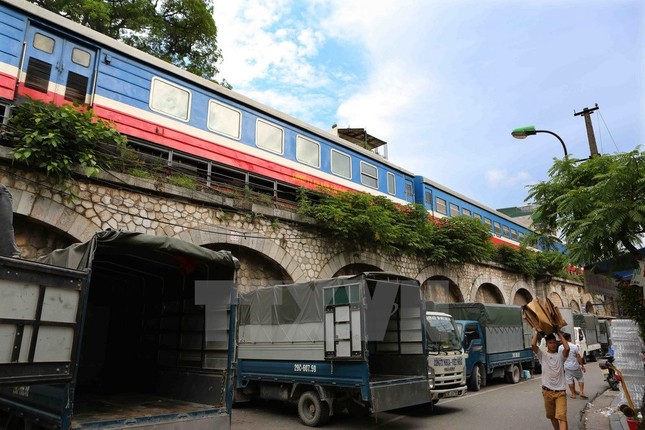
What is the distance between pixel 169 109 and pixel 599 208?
10.3m

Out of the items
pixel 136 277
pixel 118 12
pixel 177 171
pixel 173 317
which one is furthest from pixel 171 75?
pixel 118 12

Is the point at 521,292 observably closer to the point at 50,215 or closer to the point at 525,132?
the point at 525,132

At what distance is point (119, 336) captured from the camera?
24.7 feet

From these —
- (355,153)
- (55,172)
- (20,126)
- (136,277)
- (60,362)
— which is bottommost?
(60,362)

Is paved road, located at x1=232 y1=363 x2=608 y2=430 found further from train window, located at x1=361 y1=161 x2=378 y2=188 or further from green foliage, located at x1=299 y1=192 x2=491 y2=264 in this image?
train window, located at x1=361 y1=161 x2=378 y2=188

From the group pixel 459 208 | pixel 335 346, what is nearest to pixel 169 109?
pixel 335 346

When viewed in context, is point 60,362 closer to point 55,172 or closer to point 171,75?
point 55,172

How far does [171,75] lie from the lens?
478 inches

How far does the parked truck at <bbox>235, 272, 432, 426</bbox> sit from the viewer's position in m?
7.33

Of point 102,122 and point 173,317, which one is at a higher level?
point 102,122

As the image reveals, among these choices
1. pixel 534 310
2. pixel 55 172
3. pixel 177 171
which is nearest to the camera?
pixel 534 310

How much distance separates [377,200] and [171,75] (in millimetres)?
8538

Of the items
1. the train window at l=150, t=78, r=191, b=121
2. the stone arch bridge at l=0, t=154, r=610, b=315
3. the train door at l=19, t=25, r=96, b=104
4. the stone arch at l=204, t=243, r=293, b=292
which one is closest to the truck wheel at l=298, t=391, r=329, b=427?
the stone arch at l=204, t=243, r=293, b=292

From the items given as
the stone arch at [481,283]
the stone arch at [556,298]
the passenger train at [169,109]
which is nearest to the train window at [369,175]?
the passenger train at [169,109]
